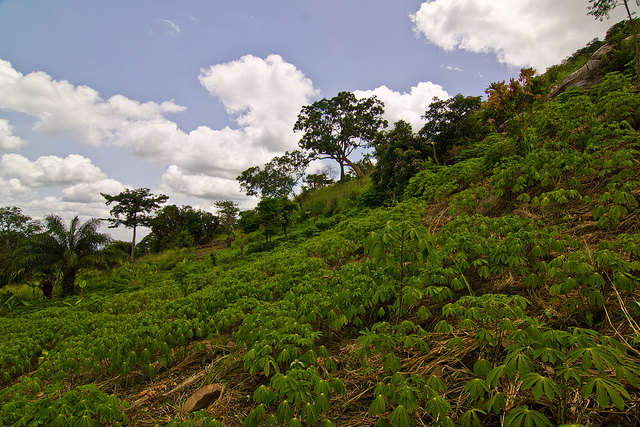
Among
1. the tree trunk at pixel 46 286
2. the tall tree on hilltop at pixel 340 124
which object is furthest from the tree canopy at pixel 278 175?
the tree trunk at pixel 46 286

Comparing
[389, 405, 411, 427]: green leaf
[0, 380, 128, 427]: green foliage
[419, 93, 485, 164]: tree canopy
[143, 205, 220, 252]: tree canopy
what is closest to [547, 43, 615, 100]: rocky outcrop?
[419, 93, 485, 164]: tree canopy

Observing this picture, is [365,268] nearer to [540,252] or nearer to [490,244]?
[490,244]

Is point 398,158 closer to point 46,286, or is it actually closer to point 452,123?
point 452,123

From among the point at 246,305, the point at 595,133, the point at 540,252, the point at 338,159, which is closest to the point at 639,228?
the point at 540,252

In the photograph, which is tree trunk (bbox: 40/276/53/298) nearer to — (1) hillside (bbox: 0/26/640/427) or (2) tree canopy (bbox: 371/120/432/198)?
(1) hillside (bbox: 0/26/640/427)

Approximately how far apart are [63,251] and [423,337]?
14611 millimetres

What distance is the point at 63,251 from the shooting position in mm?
11242

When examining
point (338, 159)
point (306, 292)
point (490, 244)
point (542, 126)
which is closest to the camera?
point (490, 244)

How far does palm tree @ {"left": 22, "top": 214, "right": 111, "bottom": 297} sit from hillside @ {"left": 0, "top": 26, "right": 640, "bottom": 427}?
7444mm

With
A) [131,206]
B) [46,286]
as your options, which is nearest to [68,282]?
[46,286]

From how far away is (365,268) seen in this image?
118 inches

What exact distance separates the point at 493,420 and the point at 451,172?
660cm

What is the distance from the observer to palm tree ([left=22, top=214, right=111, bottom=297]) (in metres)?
10.7

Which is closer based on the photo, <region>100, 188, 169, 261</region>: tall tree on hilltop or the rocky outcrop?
the rocky outcrop
